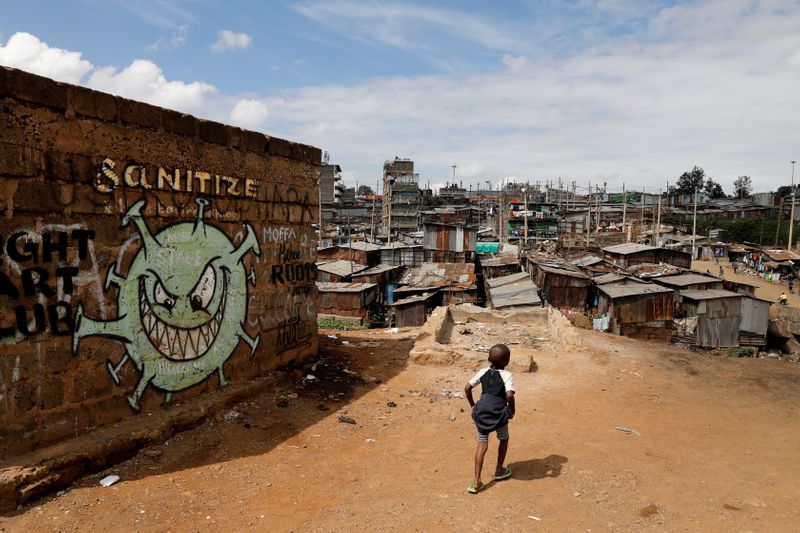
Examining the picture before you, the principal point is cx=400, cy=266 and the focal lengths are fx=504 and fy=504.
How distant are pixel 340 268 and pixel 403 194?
2263 cm

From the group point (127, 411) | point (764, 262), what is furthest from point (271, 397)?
point (764, 262)

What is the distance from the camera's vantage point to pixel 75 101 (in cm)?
441

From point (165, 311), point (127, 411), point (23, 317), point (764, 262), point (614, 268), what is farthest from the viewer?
point (764, 262)

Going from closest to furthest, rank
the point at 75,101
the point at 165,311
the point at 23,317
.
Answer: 1. the point at 23,317
2. the point at 75,101
3. the point at 165,311

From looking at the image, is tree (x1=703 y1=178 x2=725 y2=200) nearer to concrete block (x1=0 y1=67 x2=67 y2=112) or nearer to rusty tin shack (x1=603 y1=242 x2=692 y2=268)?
rusty tin shack (x1=603 y1=242 x2=692 y2=268)

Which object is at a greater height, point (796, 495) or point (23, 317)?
point (23, 317)

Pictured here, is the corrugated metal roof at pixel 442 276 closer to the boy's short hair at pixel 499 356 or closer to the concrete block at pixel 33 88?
the boy's short hair at pixel 499 356

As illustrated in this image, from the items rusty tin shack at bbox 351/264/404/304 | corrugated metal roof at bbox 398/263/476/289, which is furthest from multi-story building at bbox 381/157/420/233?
corrugated metal roof at bbox 398/263/476/289

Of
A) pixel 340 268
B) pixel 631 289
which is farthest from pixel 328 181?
pixel 631 289

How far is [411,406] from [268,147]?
3949mm

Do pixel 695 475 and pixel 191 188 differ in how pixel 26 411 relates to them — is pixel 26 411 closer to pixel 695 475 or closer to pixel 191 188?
pixel 191 188

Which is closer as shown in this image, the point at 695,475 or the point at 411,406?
the point at 695,475

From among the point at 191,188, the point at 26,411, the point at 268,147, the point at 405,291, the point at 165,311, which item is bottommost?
the point at 405,291

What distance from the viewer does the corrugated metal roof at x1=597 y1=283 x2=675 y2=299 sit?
2023 cm
